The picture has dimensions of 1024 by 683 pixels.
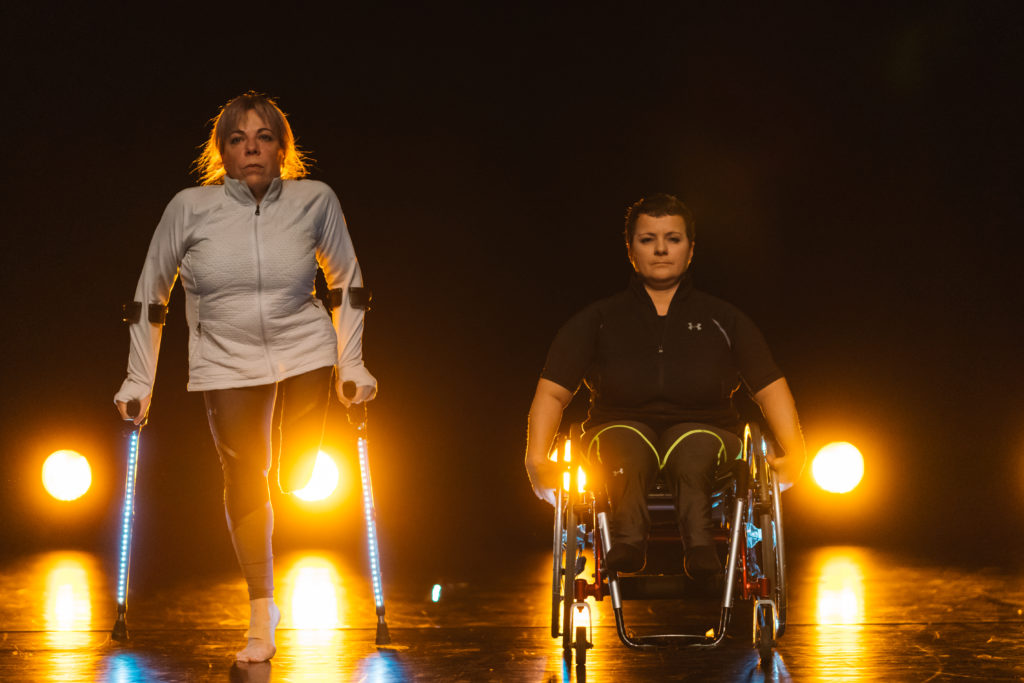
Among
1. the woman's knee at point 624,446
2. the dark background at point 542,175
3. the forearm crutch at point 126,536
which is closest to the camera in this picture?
the woman's knee at point 624,446

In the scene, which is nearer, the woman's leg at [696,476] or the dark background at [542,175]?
the woman's leg at [696,476]

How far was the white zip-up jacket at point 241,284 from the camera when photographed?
248 cm

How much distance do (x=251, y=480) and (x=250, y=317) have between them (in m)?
0.34

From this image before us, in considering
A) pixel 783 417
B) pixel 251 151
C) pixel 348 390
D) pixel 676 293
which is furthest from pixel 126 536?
pixel 783 417

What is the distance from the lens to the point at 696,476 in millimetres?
2305

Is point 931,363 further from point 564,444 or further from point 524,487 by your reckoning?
point 564,444

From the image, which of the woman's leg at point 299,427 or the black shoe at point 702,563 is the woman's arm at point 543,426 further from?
the woman's leg at point 299,427

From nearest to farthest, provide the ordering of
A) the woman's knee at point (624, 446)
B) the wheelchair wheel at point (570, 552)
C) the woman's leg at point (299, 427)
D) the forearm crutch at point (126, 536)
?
the wheelchair wheel at point (570, 552) → the woman's knee at point (624, 446) → the woman's leg at point (299, 427) → the forearm crutch at point (126, 536)

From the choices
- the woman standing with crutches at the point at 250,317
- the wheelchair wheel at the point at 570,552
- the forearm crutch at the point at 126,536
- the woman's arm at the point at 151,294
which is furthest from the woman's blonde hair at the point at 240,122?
the wheelchair wheel at the point at 570,552

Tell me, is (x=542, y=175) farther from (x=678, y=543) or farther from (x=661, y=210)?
(x=678, y=543)

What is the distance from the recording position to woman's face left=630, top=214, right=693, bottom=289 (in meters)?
A: 2.57

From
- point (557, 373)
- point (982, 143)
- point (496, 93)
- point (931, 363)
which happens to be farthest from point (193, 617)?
point (982, 143)

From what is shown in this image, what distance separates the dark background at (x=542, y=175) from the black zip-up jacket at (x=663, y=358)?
6.66 feet

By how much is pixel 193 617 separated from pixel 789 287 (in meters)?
2.60
